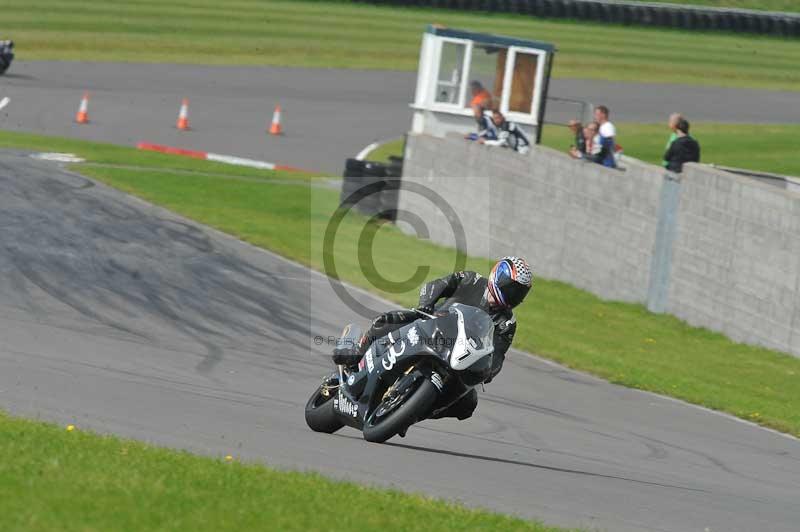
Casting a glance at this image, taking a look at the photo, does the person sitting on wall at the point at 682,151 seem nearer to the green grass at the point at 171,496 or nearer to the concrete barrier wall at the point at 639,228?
the concrete barrier wall at the point at 639,228

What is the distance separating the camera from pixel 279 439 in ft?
28.4

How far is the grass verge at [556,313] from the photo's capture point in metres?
13.9

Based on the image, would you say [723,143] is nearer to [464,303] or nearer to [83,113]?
[83,113]

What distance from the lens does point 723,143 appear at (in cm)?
3384

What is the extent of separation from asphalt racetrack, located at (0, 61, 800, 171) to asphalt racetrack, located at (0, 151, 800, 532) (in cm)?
1214

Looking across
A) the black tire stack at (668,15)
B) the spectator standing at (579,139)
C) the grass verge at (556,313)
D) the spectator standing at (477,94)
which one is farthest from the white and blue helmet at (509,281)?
the black tire stack at (668,15)

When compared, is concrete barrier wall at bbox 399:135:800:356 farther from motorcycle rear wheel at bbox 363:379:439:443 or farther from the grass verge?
motorcycle rear wheel at bbox 363:379:439:443

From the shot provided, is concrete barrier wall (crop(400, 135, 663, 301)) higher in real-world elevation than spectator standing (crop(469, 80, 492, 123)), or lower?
lower

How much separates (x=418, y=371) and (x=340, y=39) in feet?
122

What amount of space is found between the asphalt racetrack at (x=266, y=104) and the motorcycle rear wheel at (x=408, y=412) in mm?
19908

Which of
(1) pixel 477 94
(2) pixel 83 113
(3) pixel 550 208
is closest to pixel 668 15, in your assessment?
(2) pixel 83 113

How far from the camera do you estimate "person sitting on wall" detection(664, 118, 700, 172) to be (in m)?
17.8

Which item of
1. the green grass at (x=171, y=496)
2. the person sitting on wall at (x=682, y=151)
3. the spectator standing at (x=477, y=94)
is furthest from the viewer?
the spectator standing at (x=477, y=94)

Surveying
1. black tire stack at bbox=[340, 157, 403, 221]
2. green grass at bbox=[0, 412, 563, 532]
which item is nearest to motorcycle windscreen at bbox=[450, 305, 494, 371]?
green grass at bbox=[0, 412, 563, 532]
